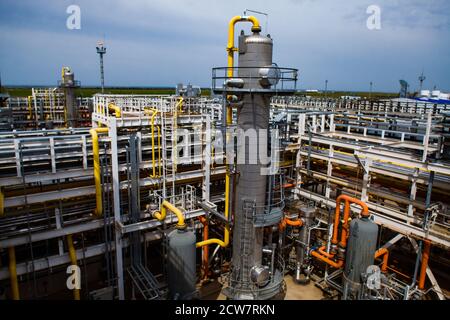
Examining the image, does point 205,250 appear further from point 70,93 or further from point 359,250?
point 70,93

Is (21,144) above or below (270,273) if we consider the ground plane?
above

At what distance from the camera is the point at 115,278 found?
1370cm

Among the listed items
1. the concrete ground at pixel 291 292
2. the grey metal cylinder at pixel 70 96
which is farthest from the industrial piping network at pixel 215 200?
the grey metal cylinder at pixel 70 96

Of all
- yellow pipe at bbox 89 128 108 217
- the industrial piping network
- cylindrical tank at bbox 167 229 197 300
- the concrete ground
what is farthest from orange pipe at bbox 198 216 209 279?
yellow pipe at bbox 89 128 108 217

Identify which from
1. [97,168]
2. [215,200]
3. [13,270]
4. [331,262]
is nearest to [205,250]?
[215,200]

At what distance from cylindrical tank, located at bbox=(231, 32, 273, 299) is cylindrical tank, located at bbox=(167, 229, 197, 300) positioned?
1.92m

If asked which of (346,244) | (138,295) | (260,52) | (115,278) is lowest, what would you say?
(138,295)

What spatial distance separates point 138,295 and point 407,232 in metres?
11.8

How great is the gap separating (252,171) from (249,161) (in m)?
0.38

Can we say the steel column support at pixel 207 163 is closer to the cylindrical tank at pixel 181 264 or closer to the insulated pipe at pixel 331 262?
the cylindrical tank at pixel 181 264

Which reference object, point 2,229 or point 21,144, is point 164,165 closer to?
point 21,144

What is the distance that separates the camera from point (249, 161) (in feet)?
38.9

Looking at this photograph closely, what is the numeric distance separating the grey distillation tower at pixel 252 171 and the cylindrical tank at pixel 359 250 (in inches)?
119

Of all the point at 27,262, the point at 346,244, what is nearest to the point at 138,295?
the point at 27,262
